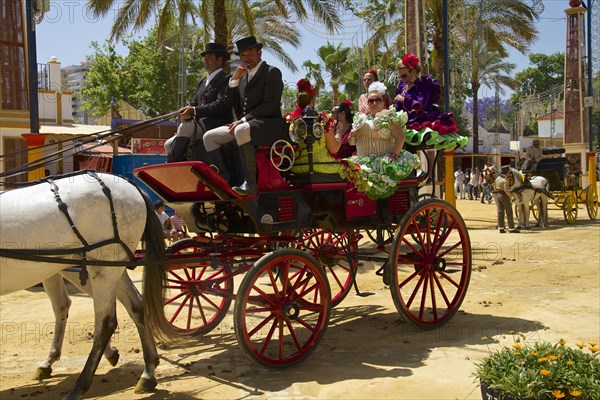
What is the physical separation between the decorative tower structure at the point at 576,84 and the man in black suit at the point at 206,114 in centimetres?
2391

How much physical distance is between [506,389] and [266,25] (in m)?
21.3

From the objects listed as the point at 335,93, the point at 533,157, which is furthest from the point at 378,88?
the point at 335,93

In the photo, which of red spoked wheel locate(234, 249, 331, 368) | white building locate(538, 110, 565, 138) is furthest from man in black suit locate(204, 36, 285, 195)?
white building locate(538, 110, 565, 138)

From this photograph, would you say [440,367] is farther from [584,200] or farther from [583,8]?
[583,8]

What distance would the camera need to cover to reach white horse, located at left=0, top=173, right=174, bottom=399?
195 inches

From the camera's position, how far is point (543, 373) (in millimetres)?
3908

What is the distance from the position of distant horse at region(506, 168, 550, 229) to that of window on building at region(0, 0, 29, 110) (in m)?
15.2

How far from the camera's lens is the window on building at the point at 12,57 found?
63.9ft

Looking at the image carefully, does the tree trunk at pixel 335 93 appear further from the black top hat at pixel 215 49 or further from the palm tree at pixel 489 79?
the black top hat at pixel 215 49

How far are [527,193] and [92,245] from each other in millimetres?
14528

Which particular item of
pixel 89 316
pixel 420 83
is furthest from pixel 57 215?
pixel 420 83

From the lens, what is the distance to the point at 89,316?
27.0 feet

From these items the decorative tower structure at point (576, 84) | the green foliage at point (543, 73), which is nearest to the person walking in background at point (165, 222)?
the decorative tower structure at point (576, 84)

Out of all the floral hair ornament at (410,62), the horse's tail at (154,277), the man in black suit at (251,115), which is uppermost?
the floral hair ornament at (410,62)
